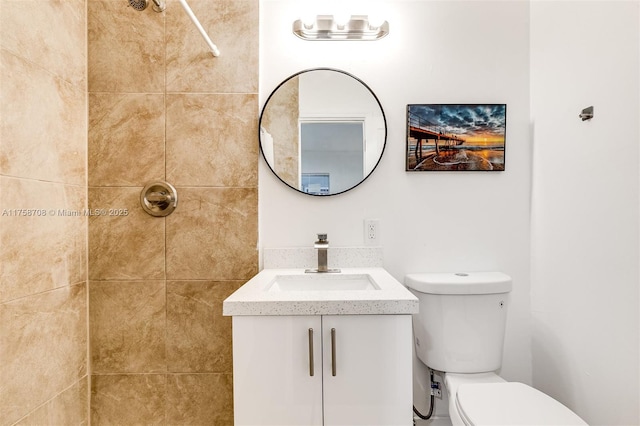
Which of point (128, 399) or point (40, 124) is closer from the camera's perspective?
point (40, 124)

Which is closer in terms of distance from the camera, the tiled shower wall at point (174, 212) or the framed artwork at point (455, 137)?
the tiled shower wall at point (174, 212)

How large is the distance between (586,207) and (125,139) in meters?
1.94

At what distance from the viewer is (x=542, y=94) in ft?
4.86

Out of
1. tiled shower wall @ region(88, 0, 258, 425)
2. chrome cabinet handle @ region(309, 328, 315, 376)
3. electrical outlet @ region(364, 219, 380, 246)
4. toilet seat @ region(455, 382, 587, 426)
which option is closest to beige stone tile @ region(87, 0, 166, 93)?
tiled shower wall @ region(88, 0, 258, 425)

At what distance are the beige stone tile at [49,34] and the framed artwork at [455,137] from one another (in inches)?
58.4

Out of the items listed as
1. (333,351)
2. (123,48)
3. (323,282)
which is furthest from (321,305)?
(123,48)

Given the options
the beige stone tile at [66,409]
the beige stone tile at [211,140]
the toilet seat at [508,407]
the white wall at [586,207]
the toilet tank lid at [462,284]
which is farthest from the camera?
the beige stone tile at [211,140]

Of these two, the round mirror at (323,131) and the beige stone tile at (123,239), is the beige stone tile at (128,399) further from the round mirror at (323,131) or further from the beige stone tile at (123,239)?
the round mirror at (323,131)

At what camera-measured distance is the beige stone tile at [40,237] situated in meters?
1.06

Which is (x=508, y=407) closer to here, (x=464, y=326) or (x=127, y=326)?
(x=464, y=326)

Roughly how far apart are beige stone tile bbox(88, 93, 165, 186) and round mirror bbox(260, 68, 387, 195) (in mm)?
490

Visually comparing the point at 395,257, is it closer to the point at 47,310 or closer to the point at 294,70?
the point at 294,70

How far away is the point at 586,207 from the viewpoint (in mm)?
1230

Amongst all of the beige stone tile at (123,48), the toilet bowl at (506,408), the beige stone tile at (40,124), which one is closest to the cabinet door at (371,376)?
the toilet bowl at (506,408)
